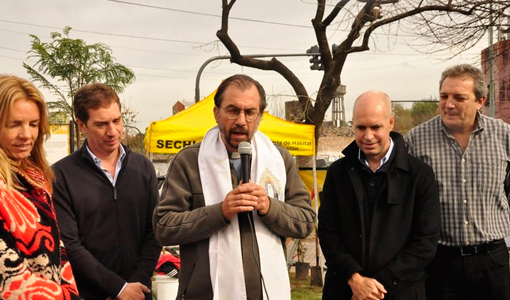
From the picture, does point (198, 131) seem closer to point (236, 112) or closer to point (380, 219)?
point (380, 219)

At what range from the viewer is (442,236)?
13.4ft

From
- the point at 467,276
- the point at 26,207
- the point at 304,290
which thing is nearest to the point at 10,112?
the point at 26,207

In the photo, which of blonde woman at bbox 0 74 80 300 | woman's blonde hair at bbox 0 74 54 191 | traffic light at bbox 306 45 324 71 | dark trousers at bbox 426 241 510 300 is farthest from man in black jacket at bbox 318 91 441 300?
traffic light at bbox 306 45 324 71

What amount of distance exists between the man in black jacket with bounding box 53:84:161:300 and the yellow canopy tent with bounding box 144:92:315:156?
514 centimetres

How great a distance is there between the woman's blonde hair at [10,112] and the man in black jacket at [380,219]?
1.79 m

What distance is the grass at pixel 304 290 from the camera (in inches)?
367

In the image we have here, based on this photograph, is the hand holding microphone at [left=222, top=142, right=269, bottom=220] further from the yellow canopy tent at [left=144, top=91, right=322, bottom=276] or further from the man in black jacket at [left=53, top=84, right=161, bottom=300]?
the yellow canopy tent at [left=144, top=91, right=322, bottom=276]

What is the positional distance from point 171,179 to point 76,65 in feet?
55.2

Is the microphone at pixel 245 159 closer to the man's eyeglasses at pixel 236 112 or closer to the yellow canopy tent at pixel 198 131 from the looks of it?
the man's eyeglasses at pixel 236 112

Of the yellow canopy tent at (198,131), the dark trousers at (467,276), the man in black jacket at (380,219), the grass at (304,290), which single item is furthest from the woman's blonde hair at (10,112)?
the grass at (304,290)

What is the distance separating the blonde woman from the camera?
251 centimetres

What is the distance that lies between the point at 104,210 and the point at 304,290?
6.50 metres

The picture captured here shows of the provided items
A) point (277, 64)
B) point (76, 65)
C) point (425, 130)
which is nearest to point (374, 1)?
point (277, 64)

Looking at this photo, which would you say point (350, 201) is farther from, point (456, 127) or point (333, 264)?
point (456, 127)
